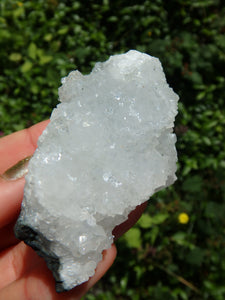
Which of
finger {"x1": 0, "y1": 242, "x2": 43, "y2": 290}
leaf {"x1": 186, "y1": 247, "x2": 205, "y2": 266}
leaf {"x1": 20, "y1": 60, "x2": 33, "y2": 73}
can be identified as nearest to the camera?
finger {"x1": 0, "y1": 242, "x2": 43, "y2": 290}

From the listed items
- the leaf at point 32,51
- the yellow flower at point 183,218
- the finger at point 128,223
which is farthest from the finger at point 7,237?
the leaf at point 32,51

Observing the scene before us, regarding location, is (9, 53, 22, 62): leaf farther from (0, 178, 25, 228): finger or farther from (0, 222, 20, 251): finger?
(0, 178, 25, 228): finger

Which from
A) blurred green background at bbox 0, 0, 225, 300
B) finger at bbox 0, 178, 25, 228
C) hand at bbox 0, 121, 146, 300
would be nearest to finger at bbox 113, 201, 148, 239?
hand at bbox 0, 121, 146, 300

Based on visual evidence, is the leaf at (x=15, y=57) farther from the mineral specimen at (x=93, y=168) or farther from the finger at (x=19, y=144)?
the mineral specimen at (x=93, y=168)

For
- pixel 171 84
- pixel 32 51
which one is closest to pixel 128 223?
pixel 171 84

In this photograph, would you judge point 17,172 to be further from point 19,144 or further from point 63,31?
point 63,31

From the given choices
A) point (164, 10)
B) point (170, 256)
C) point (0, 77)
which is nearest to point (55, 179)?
point (170, 256)
